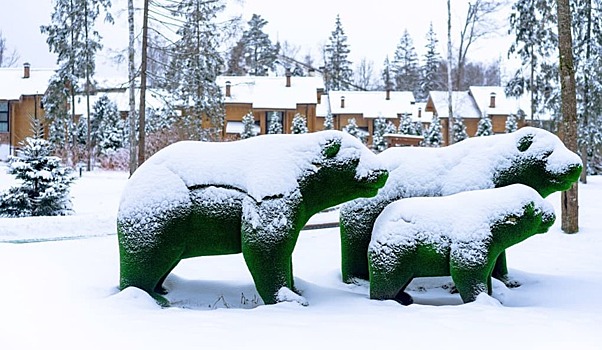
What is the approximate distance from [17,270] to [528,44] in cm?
2105

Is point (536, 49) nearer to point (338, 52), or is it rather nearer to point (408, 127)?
point (408, 127)

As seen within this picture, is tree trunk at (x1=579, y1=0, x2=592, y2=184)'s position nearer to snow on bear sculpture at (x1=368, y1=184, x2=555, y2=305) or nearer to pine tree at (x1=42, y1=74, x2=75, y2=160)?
snow on bear sculpture at (x1=368, y1=184, x2=555, y2=305)

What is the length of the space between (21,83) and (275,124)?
1444 cm

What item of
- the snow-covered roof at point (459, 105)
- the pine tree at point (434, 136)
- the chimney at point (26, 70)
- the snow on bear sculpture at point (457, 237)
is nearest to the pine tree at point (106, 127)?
the chimney at point (26, 70)

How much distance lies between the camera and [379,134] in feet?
123

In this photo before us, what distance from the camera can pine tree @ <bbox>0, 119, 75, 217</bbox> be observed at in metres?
13.5

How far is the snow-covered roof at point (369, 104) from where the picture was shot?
41.7 metres

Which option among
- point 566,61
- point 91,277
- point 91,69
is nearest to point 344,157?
point 91,277

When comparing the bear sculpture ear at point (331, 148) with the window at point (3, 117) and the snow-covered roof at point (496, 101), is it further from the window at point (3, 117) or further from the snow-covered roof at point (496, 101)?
the snow-covered roof at point (496, 101)

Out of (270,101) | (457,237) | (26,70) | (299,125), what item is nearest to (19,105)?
(26,70)

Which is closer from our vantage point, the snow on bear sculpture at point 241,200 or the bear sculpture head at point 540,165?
the snow on bear sculpture at point 241,200

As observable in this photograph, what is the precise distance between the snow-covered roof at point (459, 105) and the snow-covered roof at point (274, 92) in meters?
8.86

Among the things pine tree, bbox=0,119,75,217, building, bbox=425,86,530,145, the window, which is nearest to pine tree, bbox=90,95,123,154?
the window

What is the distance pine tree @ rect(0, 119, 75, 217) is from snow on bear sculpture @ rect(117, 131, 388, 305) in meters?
8.57
